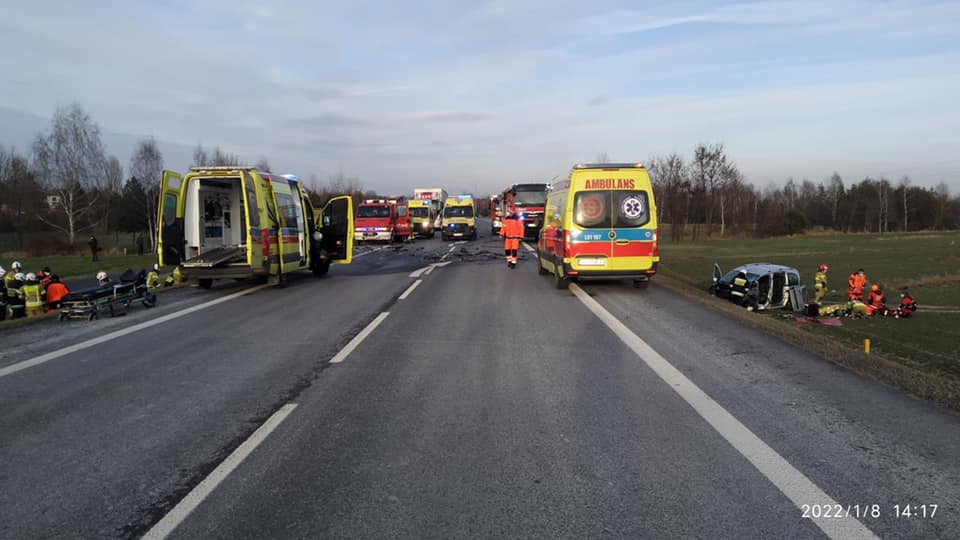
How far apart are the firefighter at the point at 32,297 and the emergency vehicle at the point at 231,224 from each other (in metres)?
2.62

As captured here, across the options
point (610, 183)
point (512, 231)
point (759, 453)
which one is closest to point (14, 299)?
point (610, 183)

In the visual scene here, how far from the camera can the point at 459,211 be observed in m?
41.4

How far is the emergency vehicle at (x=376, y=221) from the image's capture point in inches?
1374

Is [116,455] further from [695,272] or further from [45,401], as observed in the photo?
[695,272]

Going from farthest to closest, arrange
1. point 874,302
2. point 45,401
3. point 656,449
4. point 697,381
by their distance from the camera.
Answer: point 874,302
point 697,381
point 45,401
point 656,449

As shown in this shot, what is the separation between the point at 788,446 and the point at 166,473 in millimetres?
4420

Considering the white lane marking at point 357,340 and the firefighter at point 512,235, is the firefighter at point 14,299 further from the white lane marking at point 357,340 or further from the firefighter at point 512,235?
the firefighter at point 512,235

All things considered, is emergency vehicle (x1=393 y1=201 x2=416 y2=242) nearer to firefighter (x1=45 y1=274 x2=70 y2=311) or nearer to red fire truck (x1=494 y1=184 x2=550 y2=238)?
red fire truck (x1=494 y1=184 x2=550 y2=238)

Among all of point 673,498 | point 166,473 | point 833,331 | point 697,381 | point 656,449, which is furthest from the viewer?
point 833,331

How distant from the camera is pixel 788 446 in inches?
181

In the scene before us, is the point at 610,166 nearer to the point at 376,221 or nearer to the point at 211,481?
the point at 211,481

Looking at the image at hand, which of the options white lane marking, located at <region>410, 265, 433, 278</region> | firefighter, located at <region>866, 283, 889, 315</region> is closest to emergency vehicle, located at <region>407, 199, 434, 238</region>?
white lane marking, located at <region>410, 265, 433, 278</region>

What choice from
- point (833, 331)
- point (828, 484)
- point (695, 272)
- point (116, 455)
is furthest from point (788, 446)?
point (695, 272)

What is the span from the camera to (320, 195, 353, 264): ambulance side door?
18500 mm
